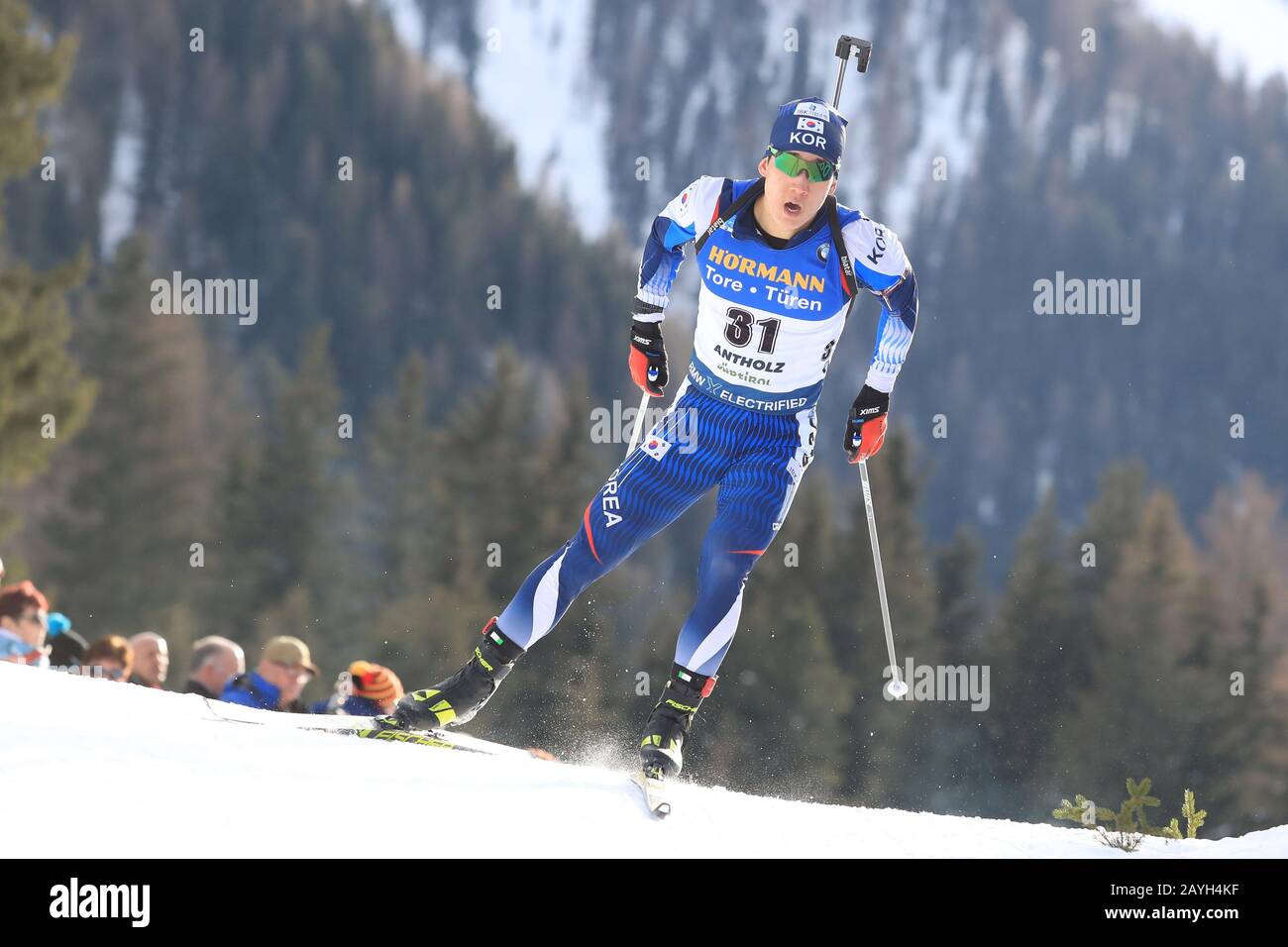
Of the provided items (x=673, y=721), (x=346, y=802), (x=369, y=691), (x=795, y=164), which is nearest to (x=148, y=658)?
(x=369, y=691)

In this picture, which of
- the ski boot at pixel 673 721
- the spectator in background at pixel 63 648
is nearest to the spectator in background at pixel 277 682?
the spectator in background at pixel 63 648

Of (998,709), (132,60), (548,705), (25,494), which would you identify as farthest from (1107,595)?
(132,60)

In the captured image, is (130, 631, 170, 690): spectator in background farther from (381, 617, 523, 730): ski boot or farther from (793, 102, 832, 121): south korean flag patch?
(793, 102, 832, 121): south korean flag patch

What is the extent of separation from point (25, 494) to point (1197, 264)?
12107 cm

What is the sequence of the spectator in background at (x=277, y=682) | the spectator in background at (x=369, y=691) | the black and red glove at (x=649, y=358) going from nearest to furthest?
1. the black and red glove at (x=649, y=358)
2. the spectator in background at (x=369, y=691)
3. the spectator in background at (x=277, y=682)

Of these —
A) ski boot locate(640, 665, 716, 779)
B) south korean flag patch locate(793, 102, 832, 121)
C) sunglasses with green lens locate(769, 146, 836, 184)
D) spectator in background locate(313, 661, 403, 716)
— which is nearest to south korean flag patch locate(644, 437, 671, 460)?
ski boot locate(640, 665, 716, 779)

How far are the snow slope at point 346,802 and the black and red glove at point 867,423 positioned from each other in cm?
142

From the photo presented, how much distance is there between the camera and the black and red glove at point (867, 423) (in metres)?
5.67

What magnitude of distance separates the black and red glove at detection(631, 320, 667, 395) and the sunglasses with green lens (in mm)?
827

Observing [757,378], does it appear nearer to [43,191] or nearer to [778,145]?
[778,145]

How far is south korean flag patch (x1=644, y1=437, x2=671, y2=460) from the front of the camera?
5621 mm

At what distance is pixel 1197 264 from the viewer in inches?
5546

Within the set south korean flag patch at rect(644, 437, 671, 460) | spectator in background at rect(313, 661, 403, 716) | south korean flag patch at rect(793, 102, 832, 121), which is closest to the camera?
south korean flag patch at rect(793, 102, 832, 121)

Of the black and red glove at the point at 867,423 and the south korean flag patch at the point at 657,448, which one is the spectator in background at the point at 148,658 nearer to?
the south korean flag patch at the point at 657,448
